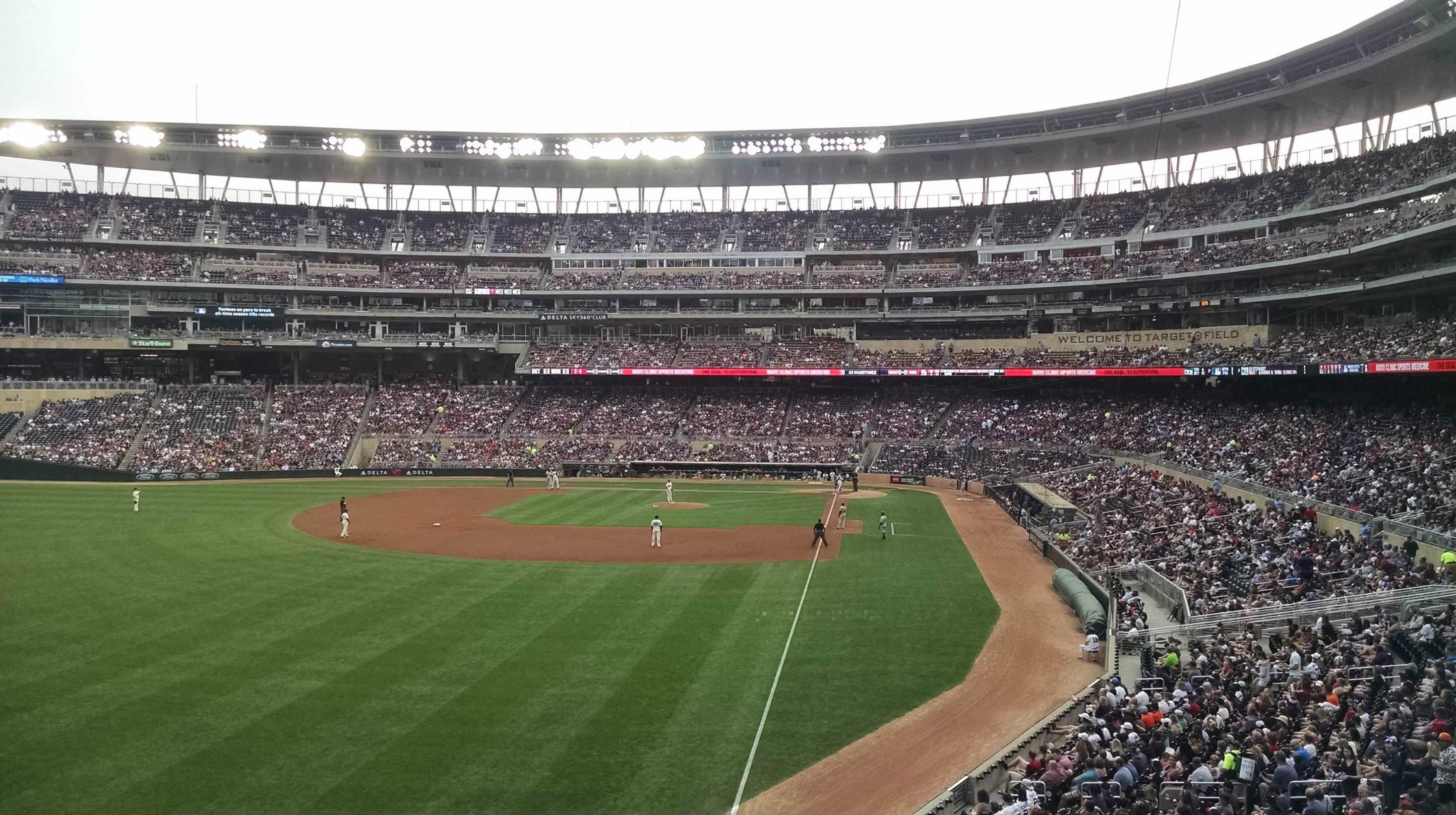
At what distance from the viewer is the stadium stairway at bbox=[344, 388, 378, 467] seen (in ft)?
197

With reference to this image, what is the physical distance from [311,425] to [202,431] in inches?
268

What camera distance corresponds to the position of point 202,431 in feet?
193

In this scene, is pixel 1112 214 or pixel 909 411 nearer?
pixel 909 411

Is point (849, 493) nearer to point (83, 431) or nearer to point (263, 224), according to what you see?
point (83, 431)

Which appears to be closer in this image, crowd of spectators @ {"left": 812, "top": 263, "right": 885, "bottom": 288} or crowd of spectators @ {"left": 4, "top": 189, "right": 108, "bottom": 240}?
crowd of spectators @ {"left": 4, "top": 189, "right": 108, "bottom": 240}

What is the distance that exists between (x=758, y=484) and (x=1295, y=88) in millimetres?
36924

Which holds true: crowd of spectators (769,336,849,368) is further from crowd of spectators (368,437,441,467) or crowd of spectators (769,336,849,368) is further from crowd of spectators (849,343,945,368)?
crowd of spectators (368,437,441,467)

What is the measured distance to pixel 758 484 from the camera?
53312 mm

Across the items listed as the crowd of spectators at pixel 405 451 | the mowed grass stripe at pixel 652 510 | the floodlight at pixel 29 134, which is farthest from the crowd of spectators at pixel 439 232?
the mowed grass stripe at pixel 652 510

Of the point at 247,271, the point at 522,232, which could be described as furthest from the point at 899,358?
the point at 247,271

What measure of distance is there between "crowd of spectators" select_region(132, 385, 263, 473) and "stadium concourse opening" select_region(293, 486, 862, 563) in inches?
780

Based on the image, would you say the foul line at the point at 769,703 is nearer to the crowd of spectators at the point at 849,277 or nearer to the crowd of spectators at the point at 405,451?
the crowd of spectators at the point at 405,451

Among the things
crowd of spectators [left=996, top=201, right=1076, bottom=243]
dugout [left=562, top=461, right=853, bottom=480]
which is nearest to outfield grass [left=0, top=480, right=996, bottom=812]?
dugout [left=562, top=461, right=853, bottom=480]

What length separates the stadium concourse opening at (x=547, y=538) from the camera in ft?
Result: 96.6
